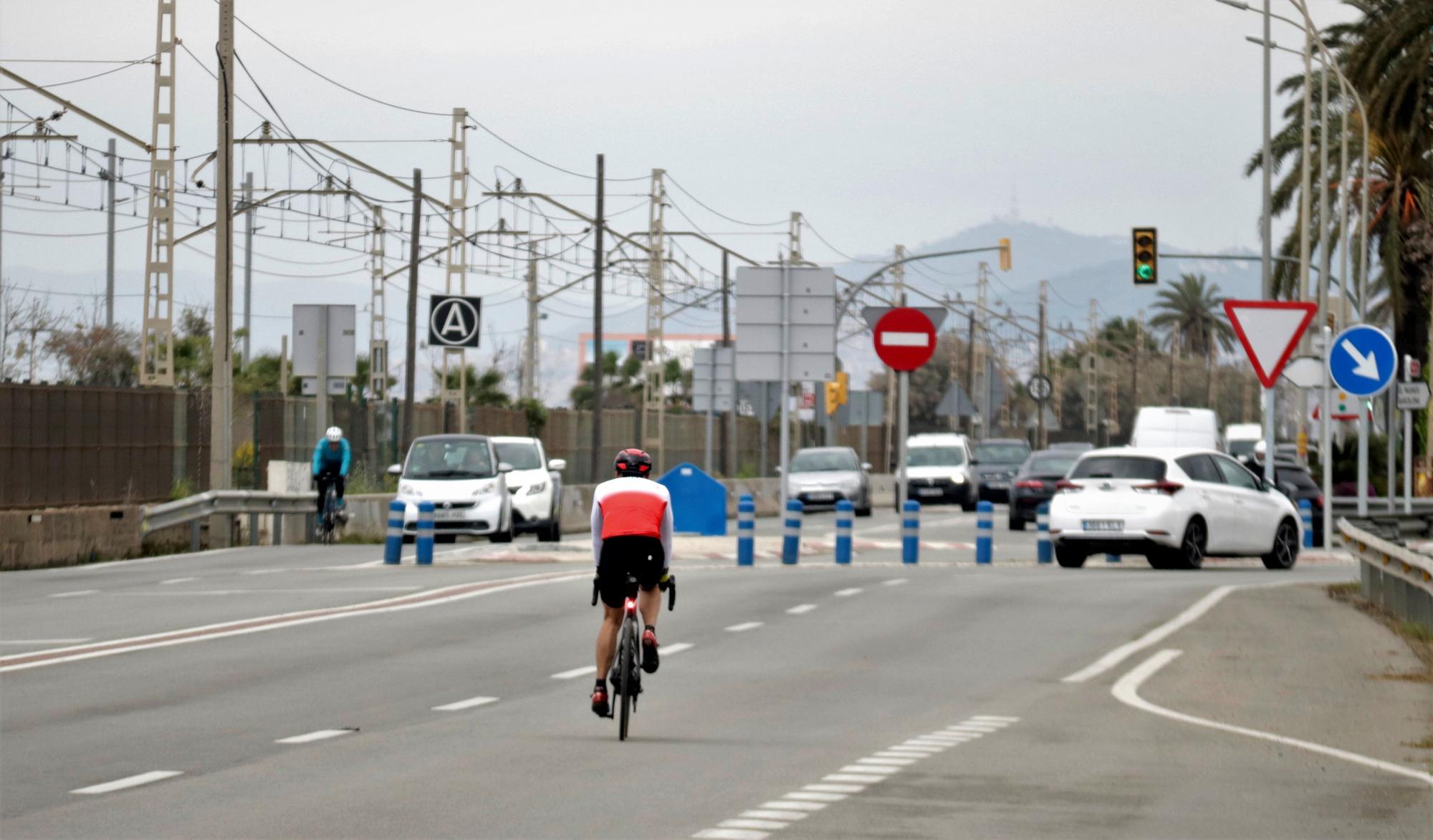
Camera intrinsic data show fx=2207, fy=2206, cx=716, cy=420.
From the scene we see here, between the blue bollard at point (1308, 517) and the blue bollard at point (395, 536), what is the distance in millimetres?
15938

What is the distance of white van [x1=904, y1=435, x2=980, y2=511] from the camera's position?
52.5 m

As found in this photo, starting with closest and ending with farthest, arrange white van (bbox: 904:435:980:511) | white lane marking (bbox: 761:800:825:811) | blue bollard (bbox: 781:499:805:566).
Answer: white lane marking (bbox: 761:800:825:811) < blue bollard (bbox: 781:499:805:566) < white van (bbox: 904:435:980:511)

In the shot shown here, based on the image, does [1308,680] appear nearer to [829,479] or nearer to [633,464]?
[633,464]

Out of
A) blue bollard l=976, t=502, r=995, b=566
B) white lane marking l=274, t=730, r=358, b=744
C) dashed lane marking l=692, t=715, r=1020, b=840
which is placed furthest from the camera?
blue bollard l=976, t=502, r=995, b=566

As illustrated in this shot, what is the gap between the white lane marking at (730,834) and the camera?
320 inches

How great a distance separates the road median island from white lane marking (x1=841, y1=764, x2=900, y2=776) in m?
2.52

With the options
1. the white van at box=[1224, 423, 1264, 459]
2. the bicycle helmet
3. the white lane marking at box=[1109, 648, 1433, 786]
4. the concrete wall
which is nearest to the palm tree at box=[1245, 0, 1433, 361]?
the white van at box=[1224, 423, 1264, 459]

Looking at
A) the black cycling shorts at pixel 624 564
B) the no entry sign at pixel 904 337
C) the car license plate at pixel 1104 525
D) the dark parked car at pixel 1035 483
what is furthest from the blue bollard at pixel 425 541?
the dark parked car at pixel 1035 483

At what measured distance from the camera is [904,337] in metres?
26.5

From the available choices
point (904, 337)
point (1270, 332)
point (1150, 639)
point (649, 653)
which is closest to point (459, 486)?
point (904, 337)

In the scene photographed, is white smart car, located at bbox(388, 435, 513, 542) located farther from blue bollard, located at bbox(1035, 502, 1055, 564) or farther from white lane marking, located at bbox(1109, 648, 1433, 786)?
white lane marking, located at bbox(1109, 648, 1433, 786)

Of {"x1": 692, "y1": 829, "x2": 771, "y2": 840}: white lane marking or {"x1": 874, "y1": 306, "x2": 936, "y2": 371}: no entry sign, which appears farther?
{"x1": 874, "y1": 306, "x2": 936, "y2": 371}: no entry sign

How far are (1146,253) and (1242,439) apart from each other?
15268 millimetres

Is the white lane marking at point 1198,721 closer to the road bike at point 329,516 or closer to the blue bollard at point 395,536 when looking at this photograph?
the blue bollard at point 395,536
